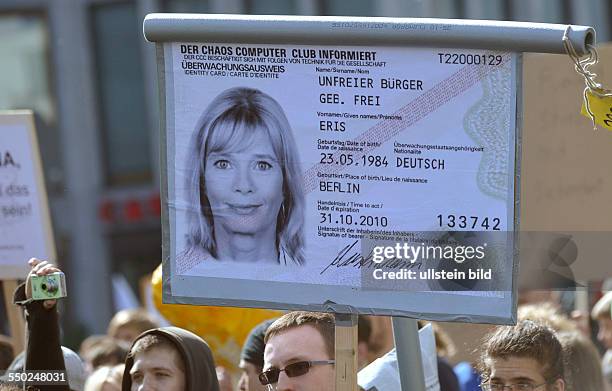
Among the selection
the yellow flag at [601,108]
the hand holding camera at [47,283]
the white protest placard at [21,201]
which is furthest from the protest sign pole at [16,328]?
the yellow flag at [601,108]

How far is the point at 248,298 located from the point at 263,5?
19.1 metres

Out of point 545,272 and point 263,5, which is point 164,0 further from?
point 545,272

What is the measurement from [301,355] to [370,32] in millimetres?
952

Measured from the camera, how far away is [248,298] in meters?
3.45

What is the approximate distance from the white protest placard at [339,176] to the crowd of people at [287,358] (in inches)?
13.0

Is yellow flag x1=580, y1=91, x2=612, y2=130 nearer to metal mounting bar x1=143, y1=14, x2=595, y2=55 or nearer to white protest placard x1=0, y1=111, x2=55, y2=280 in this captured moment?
metal mounting bar x1=143, y1=14, x2=595, y2=55

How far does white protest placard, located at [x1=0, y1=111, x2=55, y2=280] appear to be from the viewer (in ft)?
17.1

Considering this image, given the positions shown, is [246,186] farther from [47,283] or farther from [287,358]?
[47,283]

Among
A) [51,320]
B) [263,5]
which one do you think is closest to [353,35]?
[51,320]

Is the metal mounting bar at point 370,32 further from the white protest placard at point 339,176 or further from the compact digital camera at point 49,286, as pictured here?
the compact digital camera at point 49,286

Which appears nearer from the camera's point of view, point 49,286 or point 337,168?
point 337,168

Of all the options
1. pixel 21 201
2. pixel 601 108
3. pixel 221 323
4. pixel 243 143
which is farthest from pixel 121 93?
pixel 601 108

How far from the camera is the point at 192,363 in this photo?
4.04 meters

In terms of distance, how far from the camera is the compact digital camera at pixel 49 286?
13.3 ft
